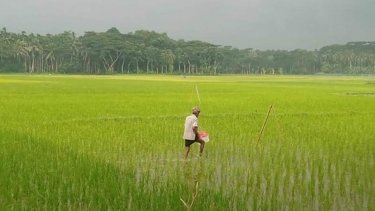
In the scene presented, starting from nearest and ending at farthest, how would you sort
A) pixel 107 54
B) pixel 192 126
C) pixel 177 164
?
1. pixel 177 164
2. pixel 192 126
3. pixel 107 54

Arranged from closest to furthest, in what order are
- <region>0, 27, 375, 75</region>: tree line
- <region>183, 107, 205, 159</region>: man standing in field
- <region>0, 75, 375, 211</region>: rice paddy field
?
1. <region>0, 75, 375, 211</region>: rice paddy field
2. <region>183, 107, 205, 159</region>: man standing in field
3. <region>0, 27, 375, 75</region>: tree line

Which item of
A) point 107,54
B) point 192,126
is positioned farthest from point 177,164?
point 107,54

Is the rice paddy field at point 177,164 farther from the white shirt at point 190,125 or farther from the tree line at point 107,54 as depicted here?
the tree line at point 107,54

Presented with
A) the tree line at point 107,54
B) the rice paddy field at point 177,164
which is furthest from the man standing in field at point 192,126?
the tree line at point 107,54

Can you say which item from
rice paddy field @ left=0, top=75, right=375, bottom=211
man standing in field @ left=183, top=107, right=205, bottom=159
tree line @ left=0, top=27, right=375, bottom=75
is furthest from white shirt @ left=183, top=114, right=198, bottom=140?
tree line @ left=0, top=27, right=375, bottom=75

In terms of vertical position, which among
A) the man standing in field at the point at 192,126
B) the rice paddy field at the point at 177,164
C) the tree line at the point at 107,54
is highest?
the tree line at the point at 107,54

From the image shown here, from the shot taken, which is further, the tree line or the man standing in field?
the tree line

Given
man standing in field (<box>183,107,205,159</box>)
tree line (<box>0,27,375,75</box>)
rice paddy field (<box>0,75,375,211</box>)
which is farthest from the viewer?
tree line (<box>0,27,375,75</box>)

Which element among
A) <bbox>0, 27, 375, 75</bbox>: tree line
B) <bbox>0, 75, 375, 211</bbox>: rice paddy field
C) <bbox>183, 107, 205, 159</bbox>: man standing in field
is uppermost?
<bbox>0, 27, 375, 75</bbox>: tree line

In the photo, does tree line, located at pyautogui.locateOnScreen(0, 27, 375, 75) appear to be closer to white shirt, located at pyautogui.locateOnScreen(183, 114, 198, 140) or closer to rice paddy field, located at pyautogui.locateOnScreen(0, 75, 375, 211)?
rice paddy field, located at pyautogui.locateOnScreen(0, 75, 375, 211)

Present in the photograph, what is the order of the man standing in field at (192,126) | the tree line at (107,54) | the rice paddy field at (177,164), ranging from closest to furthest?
the rice paddy field at (177,164), the man standing in field at (192,126), the tree line at (107,54)

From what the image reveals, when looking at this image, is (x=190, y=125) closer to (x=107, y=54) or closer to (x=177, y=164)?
(x=177, y=164)

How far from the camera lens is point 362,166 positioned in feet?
24.0

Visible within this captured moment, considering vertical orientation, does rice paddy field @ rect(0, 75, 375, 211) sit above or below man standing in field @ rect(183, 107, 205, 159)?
below
